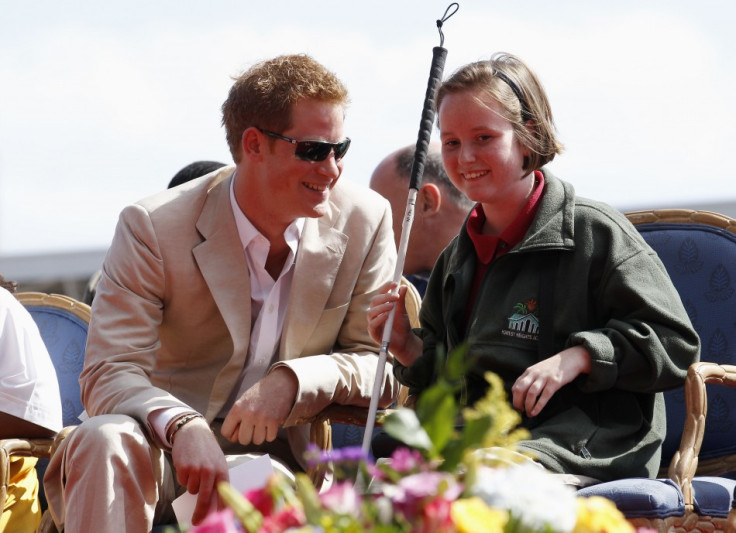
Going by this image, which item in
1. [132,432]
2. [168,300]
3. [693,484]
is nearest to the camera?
[693,484]

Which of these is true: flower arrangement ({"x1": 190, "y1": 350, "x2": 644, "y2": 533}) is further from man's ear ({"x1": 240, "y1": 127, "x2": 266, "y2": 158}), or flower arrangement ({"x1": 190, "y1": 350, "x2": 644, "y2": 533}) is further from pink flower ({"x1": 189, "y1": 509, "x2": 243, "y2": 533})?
man's ear ({"x1": 240, "y1": 127, "x2": 266, "y2": 158})

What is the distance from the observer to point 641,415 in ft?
8.56

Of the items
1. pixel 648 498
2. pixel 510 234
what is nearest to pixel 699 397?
pixel 648 498

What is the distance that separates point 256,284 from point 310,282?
0.18m

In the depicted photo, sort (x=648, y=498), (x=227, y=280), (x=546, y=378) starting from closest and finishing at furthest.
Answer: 1. (x=648, y=498)
2. (x=546, y=378)
3. (x=227, y=280)

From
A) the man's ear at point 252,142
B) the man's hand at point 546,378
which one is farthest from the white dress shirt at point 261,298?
the man's hand at point 546,378

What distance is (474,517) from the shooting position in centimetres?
111

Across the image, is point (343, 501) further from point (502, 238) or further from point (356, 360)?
point (356, 360)

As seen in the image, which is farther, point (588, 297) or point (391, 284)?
point (391, 284)

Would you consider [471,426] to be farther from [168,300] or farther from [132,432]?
[168,300]

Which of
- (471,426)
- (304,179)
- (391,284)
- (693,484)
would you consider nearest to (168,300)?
(304,179)

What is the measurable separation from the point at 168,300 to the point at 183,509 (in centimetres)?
79

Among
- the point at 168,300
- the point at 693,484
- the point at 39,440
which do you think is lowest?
the point at 39,440

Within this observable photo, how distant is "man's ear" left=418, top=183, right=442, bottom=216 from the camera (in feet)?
15.8
